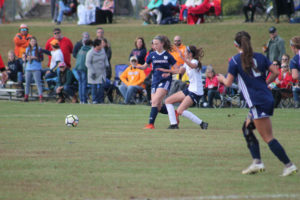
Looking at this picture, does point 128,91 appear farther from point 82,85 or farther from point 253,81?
point 253,81

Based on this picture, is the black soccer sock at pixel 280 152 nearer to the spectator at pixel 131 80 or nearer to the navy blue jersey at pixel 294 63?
the navy blue jersey at pixel 294 63

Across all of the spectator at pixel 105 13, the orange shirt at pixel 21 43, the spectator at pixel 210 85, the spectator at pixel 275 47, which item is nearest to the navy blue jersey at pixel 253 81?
the spectator at pixel 210 85

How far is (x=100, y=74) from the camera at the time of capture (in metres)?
20.7

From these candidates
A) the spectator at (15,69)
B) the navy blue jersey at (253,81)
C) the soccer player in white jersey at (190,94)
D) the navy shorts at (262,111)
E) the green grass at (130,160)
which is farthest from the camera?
the spectator at (15,69)

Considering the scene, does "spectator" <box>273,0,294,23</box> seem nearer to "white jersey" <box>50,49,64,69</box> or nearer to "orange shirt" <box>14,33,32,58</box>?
"white jersey" <box>50,49,64,69</box>

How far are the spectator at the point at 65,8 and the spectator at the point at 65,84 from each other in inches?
493

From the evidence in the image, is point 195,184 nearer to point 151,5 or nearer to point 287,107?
point 287,107

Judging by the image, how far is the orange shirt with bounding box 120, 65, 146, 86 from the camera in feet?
67.5

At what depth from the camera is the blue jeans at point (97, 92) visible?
20781 millimetres

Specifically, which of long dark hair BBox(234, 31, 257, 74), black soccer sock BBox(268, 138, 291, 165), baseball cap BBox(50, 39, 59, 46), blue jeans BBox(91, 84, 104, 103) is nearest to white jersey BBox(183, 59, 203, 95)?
long dark hair BBox(234, 31, 257, 74)

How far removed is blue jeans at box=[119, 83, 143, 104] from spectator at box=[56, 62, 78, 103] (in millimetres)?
1884

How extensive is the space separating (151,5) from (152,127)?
59.1ft

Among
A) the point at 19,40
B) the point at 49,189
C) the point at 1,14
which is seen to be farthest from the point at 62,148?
the point at 1,14

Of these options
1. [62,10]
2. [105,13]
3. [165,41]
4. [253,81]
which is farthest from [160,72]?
[62,10]
